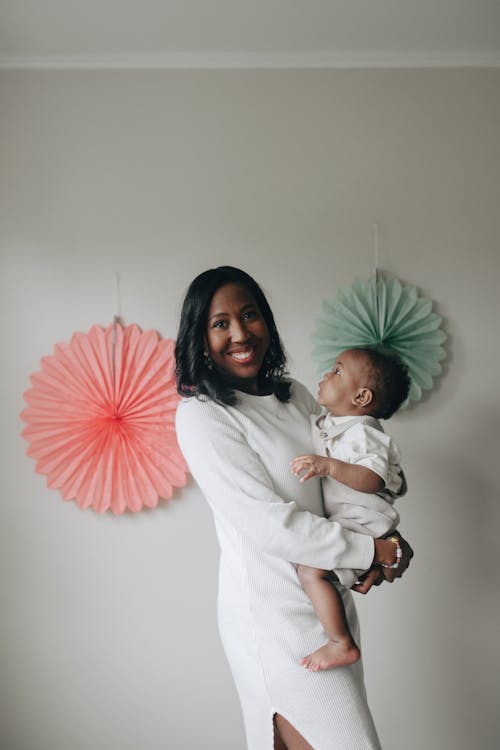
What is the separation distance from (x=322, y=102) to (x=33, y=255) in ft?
3.69

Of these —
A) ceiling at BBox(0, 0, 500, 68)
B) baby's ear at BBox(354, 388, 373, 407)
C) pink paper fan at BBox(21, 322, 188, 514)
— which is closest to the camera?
baby's ear at BBox(354, 388, 373, 407)

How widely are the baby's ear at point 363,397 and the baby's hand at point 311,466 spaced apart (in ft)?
0.76

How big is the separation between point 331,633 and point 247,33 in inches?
72.3

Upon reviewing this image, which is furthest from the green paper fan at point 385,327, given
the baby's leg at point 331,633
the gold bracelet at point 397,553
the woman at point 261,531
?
the baby's leg at point 331,633

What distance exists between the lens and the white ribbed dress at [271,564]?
1342 millimetres

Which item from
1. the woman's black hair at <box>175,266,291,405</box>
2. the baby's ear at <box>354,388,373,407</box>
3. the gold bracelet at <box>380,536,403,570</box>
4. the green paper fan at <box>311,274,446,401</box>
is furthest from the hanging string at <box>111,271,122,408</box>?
the gold bracelet at <box>380,536,403,570</box>

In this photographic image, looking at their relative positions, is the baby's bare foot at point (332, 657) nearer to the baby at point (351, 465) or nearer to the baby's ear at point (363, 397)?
the baby at point (351, 465)

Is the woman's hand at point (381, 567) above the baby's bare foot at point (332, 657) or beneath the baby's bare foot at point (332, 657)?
above

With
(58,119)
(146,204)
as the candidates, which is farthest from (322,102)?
(58,119)

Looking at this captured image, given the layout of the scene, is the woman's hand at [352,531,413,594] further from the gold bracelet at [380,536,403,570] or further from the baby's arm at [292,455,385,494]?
the baby's arm at [292,455,385,494]

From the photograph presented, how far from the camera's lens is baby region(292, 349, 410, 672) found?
1.34 metres

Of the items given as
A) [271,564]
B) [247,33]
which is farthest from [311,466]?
[247,33]

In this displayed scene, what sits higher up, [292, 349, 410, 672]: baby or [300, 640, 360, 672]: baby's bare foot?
[292, 349, 410, 672]: baby

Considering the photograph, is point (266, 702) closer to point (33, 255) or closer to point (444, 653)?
point (444, 653)
